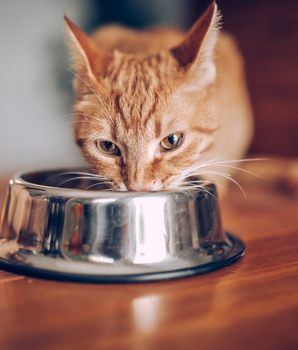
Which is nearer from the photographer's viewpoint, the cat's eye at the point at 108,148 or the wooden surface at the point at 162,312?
the wooden surface at the point at 162,312

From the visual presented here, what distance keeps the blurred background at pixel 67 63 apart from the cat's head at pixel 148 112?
4.75ft

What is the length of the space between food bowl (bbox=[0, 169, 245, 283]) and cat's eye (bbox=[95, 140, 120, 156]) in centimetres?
42

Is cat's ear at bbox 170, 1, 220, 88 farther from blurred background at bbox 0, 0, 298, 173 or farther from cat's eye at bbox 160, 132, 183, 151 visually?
blurred background at bbox 0, 0, 298, 173

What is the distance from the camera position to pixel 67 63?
3387mm

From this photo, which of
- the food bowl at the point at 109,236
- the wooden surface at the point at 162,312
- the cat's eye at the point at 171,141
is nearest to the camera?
the wooden surface at the point at 162,312

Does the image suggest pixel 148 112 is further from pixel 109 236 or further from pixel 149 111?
pixel 109 236

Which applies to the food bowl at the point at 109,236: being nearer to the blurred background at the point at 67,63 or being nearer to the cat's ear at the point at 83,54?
the cat's ear at the point at 83,54

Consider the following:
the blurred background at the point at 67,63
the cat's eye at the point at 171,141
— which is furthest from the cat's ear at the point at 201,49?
the blurred background at the point at 67,63

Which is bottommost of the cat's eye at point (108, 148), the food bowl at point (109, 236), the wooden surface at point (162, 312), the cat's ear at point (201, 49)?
the wooden surface at point (162, 312)

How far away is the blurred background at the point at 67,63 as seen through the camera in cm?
293

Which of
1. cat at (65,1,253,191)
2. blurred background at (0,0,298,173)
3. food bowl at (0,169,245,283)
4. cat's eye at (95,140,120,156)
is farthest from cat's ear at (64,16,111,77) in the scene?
blurred background at (0,0,298,173)

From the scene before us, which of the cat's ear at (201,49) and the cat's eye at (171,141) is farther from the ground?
the cat's ear at (201,49)

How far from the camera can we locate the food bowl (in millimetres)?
978

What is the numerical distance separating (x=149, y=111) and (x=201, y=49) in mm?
292
